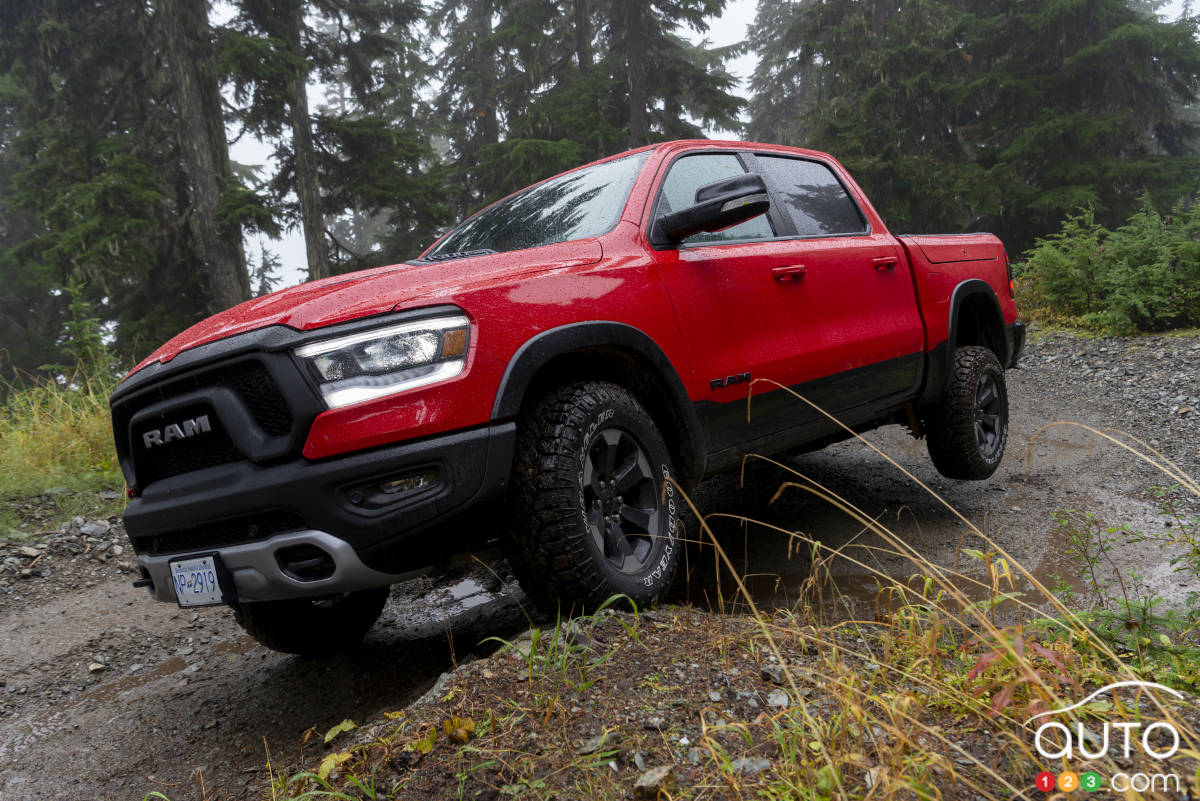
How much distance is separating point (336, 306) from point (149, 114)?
14222 mm

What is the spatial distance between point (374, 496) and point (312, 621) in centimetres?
145

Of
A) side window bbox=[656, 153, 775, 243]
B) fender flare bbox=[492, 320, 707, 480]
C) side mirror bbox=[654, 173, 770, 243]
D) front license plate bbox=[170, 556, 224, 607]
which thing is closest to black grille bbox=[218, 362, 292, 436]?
front license plate bbox=[170, 556, 224, 607]

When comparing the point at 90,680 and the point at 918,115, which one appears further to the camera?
the point at 918,115

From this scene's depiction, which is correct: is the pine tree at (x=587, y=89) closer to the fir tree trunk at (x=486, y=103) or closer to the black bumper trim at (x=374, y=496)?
the fir tree trunk at (x=486, y=103)

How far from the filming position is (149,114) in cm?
1349

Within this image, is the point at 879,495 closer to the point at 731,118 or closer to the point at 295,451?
the point at 295,451

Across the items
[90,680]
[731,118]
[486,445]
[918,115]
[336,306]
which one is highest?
[731,118]

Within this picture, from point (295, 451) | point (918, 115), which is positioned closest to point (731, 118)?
A: point (918, 115)

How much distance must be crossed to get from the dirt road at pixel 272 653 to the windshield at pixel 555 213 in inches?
62.1

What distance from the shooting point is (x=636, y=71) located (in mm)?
17375

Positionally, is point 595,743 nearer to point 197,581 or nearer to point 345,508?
point 345,508

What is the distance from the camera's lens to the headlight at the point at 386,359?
6.94 feet

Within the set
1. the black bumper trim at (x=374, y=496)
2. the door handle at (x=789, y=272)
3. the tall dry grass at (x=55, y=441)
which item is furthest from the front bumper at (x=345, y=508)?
the tall dry grass at (x=55, y=441)

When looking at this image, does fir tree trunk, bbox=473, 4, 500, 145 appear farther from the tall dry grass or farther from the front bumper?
the front bumper
